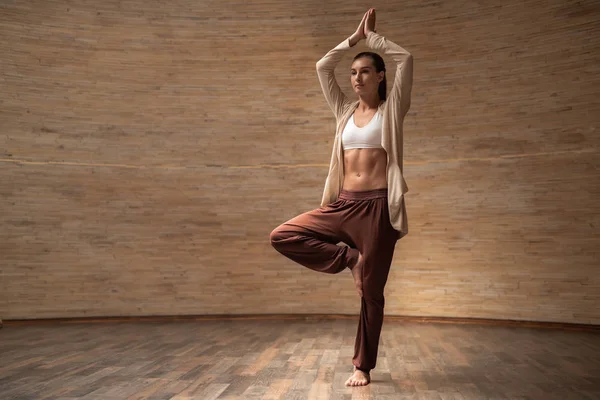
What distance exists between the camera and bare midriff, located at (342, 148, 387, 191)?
365 cm

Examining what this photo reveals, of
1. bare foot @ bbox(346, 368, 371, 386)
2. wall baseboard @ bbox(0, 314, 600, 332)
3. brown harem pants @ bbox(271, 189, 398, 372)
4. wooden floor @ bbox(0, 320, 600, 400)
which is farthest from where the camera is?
wall baseboard @ bbox(0, 314, 600, 332)

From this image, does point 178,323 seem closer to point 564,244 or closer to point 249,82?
point 249,82

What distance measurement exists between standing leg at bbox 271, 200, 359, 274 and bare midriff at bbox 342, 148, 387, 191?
0.20m

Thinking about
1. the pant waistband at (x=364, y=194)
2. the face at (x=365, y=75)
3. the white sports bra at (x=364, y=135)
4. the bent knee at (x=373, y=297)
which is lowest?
the bent knee at (x=373, y=297)

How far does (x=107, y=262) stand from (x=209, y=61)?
2599 millimetres

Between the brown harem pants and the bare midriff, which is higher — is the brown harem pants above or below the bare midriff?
below

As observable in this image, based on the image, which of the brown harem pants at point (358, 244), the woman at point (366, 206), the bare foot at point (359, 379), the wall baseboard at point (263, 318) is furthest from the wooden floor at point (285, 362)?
the woman at point (366, 206)

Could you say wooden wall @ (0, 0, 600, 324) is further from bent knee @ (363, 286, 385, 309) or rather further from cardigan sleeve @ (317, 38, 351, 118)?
bent knee @ (363, 286, 385, 309)

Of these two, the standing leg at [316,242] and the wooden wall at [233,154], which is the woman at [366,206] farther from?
the wooden wall at [233,154]

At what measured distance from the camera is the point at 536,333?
5.53 metres

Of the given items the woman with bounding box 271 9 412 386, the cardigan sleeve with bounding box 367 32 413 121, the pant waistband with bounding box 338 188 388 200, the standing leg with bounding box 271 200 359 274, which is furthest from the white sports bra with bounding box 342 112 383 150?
the standing leg with bounding box 271 200 359 274

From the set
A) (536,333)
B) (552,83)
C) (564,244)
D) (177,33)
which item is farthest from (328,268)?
(177,33)

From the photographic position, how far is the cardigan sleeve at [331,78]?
150 inches

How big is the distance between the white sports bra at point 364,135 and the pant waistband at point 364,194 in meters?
0.27
